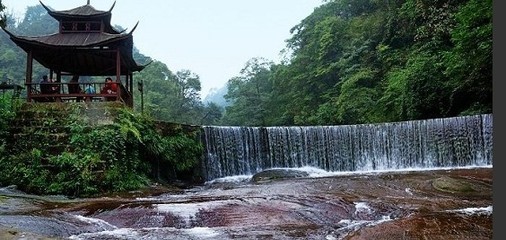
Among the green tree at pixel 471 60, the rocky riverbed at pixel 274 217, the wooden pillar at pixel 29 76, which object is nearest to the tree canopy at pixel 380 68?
the green tree at pixel 471 60

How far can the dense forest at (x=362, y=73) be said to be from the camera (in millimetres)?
17188

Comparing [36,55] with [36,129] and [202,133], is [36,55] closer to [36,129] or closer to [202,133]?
[36,129]

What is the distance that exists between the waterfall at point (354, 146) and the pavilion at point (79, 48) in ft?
13.9

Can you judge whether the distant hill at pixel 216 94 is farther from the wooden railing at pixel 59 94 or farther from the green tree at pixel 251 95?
the wooden railing at pixel 59 94

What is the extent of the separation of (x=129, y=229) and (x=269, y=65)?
4001 centimetres

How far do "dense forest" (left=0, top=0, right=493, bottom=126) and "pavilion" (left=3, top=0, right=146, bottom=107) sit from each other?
232 centimetres

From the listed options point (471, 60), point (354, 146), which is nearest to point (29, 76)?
point (354, 146)

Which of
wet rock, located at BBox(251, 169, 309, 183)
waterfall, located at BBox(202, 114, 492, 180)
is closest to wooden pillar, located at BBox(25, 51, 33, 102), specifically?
waterfall, located at BBox(202, 114, 492, 180)

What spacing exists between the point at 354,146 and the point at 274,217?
448 inches

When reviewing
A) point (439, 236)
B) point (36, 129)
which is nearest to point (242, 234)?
point (439, 236)

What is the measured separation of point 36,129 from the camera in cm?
1190

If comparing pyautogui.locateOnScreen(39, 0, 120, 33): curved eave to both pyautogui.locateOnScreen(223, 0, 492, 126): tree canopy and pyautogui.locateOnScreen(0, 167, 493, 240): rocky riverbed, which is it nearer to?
pyautogui.locateOnScreen(0, 167, 493, 240): rocky riverbed

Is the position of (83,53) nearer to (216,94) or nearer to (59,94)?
(59,94)

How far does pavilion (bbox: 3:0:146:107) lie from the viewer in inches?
537
